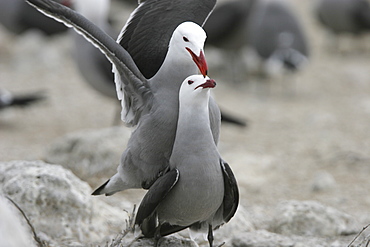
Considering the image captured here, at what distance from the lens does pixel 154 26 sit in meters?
4.03

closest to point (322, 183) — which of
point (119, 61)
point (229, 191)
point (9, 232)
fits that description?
point (229, 191)

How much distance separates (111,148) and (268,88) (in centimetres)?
470

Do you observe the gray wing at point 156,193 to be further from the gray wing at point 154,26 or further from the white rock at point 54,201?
the gray wing at point 154,26

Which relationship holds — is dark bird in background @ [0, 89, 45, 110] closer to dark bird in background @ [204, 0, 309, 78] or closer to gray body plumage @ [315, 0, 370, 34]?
dark bird in background @ [204, 0, 309, 78]

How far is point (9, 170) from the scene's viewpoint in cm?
→ 407

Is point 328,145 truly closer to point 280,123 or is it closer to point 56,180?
point 280,123

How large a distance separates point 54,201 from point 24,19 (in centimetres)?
736

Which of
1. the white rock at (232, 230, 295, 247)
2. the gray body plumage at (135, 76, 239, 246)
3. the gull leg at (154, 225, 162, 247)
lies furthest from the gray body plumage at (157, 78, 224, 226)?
the white rock at (232, 230, 295, 247)

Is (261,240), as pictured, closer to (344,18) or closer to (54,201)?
(54,201)

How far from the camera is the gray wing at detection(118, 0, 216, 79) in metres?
3.92

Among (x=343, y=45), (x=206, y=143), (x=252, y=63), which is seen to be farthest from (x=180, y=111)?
(x=343, y=45)

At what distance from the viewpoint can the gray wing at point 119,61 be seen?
10.8 feet

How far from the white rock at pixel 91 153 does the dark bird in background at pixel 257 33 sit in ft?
14.2

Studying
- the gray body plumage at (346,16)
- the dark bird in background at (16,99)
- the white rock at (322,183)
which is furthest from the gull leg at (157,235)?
the gray body plumage at (346,16)
